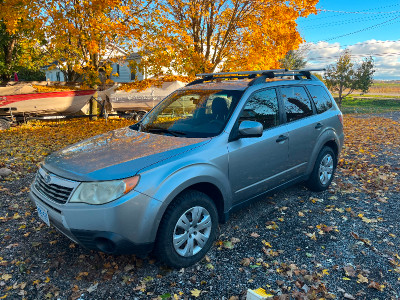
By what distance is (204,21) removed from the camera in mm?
9906

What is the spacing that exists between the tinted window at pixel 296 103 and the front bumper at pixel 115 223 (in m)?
2.45

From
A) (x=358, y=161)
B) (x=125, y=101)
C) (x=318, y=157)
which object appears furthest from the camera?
(x=125, y=101)

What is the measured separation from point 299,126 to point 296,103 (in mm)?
361

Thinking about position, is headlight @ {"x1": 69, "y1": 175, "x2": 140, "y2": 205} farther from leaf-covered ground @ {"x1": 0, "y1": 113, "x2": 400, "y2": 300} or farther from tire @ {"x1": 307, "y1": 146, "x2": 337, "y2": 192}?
tire @ {"x1": 307, "y1": 146, "x2": 337, "y2": 192}

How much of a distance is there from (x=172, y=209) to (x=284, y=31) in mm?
8353

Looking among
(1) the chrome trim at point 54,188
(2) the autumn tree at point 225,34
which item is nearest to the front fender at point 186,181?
(1) the chrome trim at point 54,188

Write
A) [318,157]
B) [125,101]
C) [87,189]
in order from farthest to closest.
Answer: [125,101]
[318,157]
[87,189]

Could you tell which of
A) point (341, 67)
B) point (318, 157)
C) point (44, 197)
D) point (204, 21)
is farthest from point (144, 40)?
point (341, 67)

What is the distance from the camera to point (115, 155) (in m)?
2.92

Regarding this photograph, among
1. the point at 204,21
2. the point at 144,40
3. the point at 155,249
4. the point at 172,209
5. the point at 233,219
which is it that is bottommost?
the point at 233,219

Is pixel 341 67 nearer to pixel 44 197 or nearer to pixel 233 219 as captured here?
pixel 233 219

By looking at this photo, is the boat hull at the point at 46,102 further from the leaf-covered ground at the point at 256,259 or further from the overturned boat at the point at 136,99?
the leaf-covered ground at the point at 256,259

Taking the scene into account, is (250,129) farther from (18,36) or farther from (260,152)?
(18,36)

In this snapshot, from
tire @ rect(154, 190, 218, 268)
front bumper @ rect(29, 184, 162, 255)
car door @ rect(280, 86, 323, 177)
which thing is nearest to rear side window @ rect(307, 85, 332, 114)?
car door @ rect(280, 86, 323, 177)
